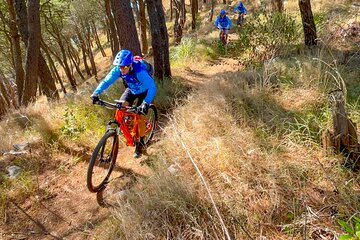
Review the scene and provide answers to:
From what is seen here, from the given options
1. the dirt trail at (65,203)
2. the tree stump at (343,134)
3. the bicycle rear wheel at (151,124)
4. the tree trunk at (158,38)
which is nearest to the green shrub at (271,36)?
the tree trunk at (158,38)

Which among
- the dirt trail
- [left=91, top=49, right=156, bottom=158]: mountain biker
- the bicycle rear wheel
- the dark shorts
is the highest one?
[left=91, top=49, right=156, bottom=158]: mountain biker

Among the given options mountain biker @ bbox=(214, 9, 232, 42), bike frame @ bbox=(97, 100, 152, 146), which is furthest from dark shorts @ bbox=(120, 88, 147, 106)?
mountain biker @ bbox=(214, 9, 232, 42)

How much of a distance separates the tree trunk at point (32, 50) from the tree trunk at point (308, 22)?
285 inches

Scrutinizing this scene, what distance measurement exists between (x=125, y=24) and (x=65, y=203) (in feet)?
15.8

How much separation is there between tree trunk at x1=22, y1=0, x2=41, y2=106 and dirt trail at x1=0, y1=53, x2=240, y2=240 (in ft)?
11.3

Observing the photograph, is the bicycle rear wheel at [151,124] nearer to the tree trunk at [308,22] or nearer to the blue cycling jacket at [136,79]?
the blue cycling jacket at [136,79]

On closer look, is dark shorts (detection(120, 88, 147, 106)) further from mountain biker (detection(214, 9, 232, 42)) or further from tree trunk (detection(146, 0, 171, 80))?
mountain biker (detection(214, 9, 232, 42))

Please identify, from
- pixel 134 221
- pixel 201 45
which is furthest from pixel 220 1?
pixel 134 221

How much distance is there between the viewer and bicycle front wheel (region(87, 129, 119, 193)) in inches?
158

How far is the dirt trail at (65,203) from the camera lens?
3742 millimetres

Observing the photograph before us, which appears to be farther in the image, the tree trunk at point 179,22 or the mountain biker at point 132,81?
the tree trunk at point 179,22

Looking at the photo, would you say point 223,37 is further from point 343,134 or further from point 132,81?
point 343,134

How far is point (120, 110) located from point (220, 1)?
3297 centimetres

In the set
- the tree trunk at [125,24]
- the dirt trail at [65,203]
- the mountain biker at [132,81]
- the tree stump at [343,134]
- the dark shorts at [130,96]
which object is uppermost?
the tree trunk at [125,24]
